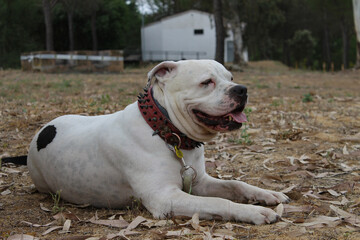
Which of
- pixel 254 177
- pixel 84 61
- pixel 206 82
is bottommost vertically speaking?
pixel 254 177

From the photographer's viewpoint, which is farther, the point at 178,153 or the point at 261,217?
the point at 178,153

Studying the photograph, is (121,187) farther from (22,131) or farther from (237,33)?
(237,33)

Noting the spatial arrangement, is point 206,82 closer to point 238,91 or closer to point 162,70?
point 238,91

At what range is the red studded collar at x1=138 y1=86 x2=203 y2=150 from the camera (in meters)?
3.25

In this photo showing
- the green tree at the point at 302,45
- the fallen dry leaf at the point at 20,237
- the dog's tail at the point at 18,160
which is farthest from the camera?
the green tree at the point at 302,45

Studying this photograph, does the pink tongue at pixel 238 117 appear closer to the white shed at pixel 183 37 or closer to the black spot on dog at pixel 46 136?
the black spot on dog at pixel 46 136

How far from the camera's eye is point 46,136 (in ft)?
12.7

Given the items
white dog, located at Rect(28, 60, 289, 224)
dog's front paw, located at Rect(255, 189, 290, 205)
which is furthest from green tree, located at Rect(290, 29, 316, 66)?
white dog, located at Rect(28, 60, 289, 224)

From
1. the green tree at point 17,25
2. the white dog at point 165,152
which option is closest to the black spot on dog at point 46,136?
the white dog at point 165,152

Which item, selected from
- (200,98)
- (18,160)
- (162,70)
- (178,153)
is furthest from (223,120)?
(18,160)

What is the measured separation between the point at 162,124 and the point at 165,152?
208 mm

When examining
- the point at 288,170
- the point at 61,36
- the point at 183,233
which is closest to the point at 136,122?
the point at 183,233

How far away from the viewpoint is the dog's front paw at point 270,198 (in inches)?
134

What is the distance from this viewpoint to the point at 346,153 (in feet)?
16.9
